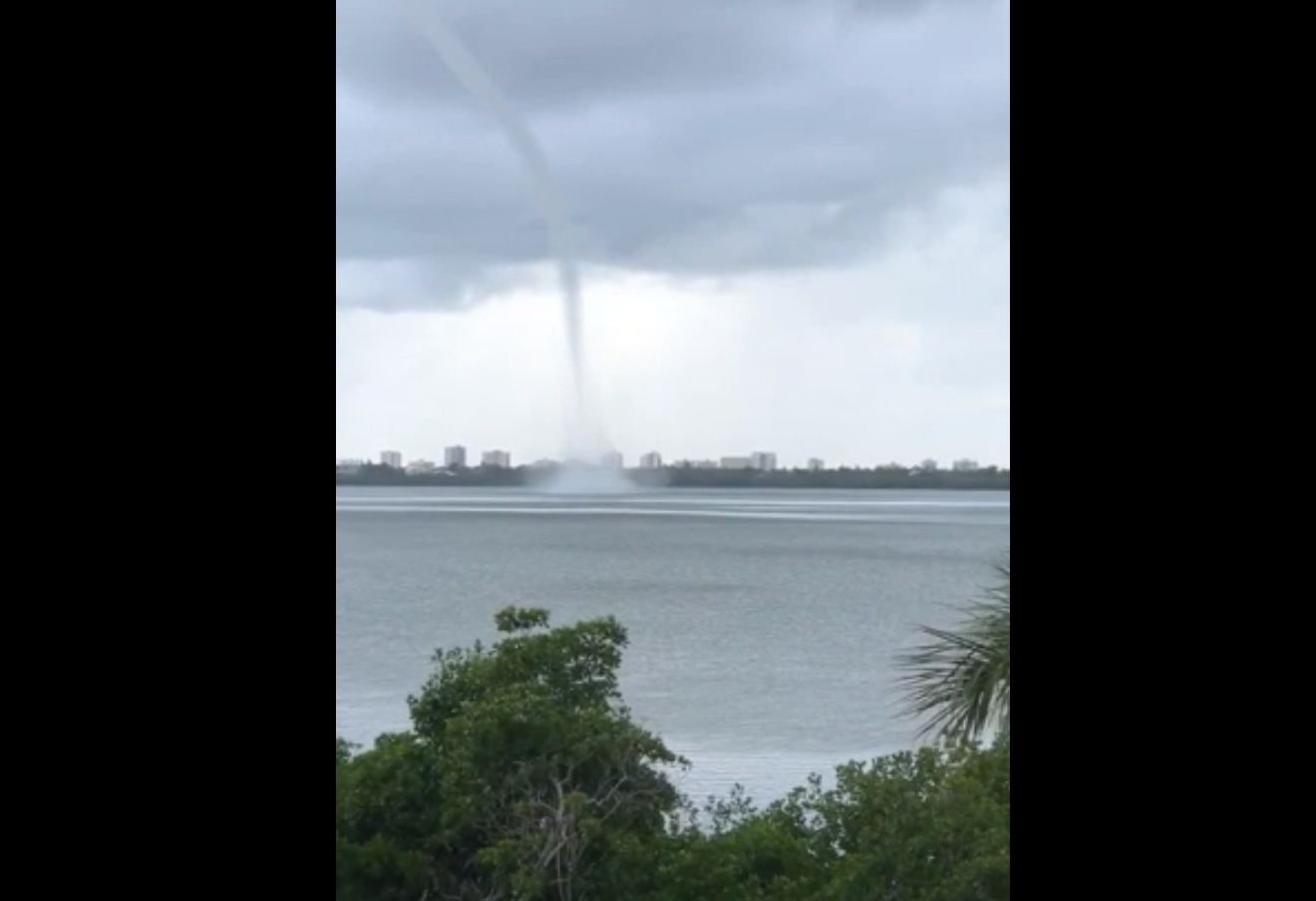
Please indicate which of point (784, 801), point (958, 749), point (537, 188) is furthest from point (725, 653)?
point (537, 188)

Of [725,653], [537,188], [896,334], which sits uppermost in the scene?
[537,188]

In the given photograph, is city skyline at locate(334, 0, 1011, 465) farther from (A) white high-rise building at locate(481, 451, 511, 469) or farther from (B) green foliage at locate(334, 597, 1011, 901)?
(B) green foliage at locate(334, 597, 1011, 901)

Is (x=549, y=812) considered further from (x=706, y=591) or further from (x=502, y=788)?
(x=706, y=591)

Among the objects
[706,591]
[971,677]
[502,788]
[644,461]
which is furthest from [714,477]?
[971,677]

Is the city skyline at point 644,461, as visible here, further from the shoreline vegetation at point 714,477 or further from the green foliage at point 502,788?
the green foliage at point 502,788
